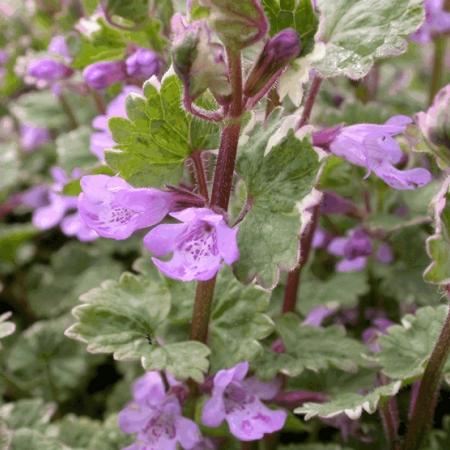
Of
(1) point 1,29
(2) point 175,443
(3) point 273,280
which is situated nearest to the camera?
(3) point 273,280

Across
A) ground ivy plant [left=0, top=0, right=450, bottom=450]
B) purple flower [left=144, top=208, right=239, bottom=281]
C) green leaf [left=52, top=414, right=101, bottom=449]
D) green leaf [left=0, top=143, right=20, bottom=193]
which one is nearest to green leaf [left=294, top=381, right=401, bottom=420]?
ground ivy plant [left=0, top=0, right=450, bottom=450]

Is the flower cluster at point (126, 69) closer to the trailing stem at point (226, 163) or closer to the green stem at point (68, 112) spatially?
the trailing stem at point (226, 163)

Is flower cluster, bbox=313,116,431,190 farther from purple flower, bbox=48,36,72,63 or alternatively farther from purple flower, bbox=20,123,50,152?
purple flower, bbox=20,123,50,152

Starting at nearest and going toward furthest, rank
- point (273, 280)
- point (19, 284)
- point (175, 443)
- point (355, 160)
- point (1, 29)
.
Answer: point (273, 280)
point (355, 160)
point (175, 443)
point (19, 284)
point (1, 29)

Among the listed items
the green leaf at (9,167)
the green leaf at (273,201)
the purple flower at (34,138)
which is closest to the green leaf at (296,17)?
the green leaf at (273,201)

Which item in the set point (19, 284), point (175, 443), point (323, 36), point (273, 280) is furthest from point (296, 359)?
point (19, 284)

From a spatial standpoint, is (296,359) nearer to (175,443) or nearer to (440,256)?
(175,443)

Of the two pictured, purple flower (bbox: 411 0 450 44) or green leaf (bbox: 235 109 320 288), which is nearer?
green leaf (bbox: 235 109 320 288)
